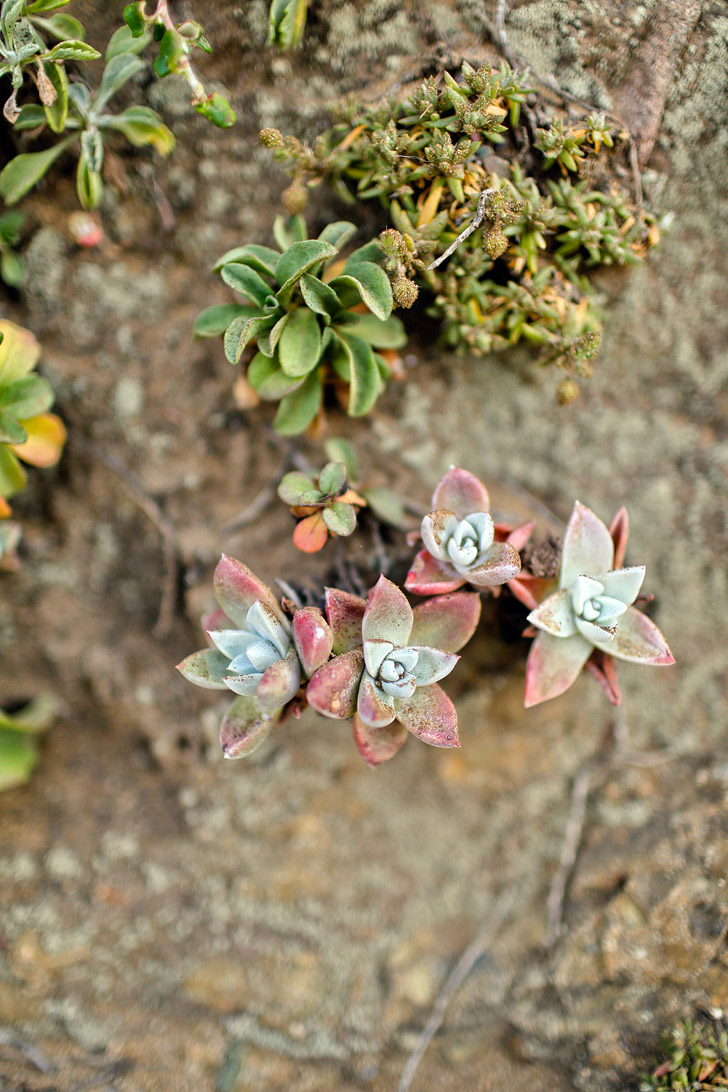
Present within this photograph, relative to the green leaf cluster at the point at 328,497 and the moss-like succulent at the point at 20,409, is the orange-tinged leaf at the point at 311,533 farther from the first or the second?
the moss-like succulent at the point at 20,409

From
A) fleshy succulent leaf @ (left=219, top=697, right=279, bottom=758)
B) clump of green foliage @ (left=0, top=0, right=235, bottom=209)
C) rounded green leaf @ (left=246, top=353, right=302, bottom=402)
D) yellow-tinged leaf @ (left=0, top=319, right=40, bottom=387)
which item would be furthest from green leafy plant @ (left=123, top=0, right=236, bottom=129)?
fleshy succulent leaf @ (left=219, top=697, right=279, bottom=758)

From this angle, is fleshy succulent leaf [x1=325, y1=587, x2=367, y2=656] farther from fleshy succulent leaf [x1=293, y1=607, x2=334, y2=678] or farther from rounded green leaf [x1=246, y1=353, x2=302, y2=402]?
rounded green leaf [x1=246, y1=353, x2=302, y2=402]

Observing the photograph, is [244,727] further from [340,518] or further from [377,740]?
[340,518]

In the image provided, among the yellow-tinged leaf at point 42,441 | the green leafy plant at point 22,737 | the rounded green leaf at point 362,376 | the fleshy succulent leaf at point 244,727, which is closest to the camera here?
the fleshy succulent leaf at point 244,727

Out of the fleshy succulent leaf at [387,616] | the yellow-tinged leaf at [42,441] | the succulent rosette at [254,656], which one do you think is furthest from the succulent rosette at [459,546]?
the yellow-tinged leaf at [42,441]

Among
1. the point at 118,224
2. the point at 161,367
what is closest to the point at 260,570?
the point at 161,367

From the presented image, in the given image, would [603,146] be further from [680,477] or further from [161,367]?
[161,367]

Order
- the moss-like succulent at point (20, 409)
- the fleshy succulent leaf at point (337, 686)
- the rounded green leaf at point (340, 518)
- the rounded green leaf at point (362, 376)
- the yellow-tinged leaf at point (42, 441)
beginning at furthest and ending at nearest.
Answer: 1. the yellow-tinged leaf at point (42, 441)
2. the moss-like succulent at point (20, 409)
3. the rounded green leaf at point (362, 376)
4. the rounded green leaf at point (340, 518)
5. the fleshy succulent leaf at point (337, 686)
